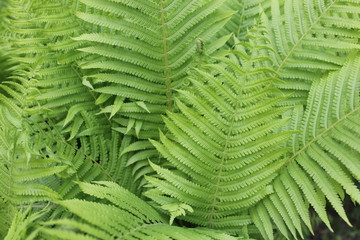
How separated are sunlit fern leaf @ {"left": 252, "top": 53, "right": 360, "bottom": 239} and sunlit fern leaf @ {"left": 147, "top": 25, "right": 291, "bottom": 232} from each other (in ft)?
0.32

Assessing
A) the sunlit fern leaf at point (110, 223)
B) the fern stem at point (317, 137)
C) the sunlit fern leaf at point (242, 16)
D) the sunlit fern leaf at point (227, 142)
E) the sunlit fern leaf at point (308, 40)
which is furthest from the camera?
the sunlit fern leaf at point (242, 16)

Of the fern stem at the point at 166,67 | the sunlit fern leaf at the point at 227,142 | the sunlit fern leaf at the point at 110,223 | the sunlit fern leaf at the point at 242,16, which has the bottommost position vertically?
the sunlit fern leaf at the point at 110,223

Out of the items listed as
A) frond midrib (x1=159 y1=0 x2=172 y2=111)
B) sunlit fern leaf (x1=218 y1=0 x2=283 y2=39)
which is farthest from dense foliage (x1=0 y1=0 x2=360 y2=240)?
sunlit fern leaf (x1=218 y1=0 x2=283 y2=39)

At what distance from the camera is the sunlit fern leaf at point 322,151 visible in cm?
119

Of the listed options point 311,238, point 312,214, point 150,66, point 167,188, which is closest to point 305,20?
point 150,66

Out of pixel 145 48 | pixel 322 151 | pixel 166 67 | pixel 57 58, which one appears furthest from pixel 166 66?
pixel 322 151

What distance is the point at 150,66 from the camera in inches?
54.1

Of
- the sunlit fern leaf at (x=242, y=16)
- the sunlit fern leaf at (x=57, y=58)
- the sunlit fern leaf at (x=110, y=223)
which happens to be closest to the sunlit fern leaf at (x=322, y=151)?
the sunlit fern leaf at (x=110, y=223)

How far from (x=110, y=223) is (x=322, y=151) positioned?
0.80 meters

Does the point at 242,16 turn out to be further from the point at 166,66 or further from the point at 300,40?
the point at 166,66

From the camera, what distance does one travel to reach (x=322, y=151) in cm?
126

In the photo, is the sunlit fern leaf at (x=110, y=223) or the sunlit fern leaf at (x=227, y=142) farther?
the sunlit fern leaf at (x=227, y=142)

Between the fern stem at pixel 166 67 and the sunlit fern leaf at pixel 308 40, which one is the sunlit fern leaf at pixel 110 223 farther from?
the sunlit fern leaf at pixel 308 40

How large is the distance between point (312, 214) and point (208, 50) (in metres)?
1.07
